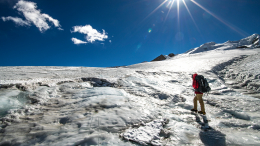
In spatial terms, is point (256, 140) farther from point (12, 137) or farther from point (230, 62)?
point (230, 62)

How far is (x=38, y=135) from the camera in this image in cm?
240

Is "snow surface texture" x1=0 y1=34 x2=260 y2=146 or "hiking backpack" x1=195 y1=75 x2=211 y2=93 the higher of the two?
"hiking backpack" x1=195 y1=75 x2=211 y2=93

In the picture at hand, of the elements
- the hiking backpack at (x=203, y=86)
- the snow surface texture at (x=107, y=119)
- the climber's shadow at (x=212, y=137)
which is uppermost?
the hiking backpack at (x=203, y=86)

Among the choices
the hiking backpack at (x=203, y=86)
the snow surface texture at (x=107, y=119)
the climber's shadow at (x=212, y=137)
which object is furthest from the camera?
the hiking backpack at (x=203, y=86)

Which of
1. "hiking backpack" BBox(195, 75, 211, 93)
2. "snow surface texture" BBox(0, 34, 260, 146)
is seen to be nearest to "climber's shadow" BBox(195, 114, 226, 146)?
"snow surface texture" BBox(0, 34, 260, 146)

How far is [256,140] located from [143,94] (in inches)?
143

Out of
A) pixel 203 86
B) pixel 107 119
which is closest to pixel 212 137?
pixel 203 86

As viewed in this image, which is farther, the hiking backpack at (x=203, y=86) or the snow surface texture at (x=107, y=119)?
the hiking backpack at (x=203, y=86)

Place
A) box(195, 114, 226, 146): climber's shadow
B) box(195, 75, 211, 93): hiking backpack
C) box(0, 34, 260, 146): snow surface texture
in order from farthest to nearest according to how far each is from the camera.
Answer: box(195, 75, 211, 93): hiking backpack, box(195, 114, 226, 146): climber's shadow, box(0, 34, 260, 146): snow surface texture

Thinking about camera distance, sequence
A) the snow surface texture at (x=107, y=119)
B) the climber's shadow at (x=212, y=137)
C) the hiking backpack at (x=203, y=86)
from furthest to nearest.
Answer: the hiking backpack at (x=203, y=86), the climber's shadow at (x=212, y=137), the snow surface texture at (x=107, y=119)

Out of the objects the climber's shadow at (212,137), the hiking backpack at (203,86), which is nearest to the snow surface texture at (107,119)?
the climber's shadow at (212,137)

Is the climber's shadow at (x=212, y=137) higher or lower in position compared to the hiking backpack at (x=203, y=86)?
lower

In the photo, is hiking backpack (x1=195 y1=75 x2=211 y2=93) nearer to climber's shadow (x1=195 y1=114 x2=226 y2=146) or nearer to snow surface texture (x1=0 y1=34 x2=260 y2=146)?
snow surface texture (x1=0 y1=34 x2=260 y2=146)

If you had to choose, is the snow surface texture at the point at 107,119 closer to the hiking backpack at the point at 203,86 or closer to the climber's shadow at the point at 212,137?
the climber's shadow at the point at 212,137
